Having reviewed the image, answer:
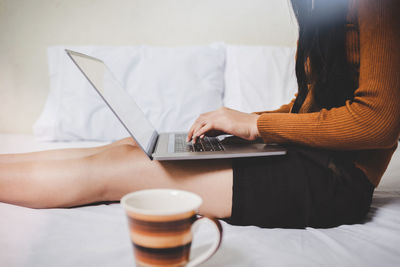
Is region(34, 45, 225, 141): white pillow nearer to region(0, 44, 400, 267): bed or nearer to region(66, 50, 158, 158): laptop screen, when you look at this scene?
region(0, 44, 400, 267): bed

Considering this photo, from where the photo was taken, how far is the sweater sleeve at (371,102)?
57 centimetres

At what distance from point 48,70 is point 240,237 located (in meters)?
1.62

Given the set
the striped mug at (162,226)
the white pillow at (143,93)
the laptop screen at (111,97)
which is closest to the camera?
the striped mug at (162,226)

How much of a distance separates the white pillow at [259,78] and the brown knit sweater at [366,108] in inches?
31.1

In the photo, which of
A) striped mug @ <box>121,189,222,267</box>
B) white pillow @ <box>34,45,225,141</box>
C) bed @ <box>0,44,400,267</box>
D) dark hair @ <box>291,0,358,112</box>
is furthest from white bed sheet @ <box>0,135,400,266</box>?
white pillow @ <box>34,45,225,141</box>

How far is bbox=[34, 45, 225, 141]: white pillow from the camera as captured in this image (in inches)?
56.1

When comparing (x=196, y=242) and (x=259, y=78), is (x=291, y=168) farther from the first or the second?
(x=259, y=78)

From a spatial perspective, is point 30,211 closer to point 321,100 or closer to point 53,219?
point 53,219

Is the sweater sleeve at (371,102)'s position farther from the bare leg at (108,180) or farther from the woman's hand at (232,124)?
the bare leg at (108,180)

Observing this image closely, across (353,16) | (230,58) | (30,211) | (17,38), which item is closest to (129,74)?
(230,58)

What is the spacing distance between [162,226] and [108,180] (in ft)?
1.35

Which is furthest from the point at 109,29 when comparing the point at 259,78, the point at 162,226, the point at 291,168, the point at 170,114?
the point at 162,226

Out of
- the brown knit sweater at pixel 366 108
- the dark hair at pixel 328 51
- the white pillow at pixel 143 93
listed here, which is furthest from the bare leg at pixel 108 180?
the white pillow at pixel 143 93

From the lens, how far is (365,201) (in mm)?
666
